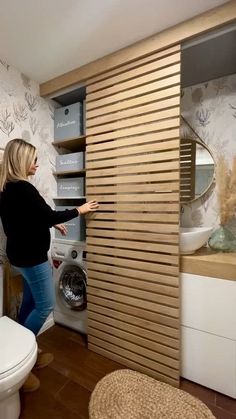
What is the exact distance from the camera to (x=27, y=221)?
1.39m

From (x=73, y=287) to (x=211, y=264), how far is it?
128 cm

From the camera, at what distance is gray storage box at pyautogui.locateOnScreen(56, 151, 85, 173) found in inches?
78.8

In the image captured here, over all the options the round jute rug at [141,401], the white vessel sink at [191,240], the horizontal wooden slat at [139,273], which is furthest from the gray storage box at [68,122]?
the round jute rug at [141,401]

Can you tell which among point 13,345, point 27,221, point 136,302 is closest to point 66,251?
point 27,221

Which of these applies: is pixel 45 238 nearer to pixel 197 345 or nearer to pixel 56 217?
pixel 56 217

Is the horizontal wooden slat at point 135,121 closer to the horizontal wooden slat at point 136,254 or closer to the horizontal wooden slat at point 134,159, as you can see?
the horizontal wooden slat at point 134,159

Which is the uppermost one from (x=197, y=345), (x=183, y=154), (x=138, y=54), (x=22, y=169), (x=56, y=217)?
(x=138, y=54)

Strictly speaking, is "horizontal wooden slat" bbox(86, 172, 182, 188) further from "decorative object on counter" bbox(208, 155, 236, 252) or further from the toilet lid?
the toilet lid

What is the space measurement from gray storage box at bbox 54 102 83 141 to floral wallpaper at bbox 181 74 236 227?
90 cm

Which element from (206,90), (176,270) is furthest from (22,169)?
(206,90)

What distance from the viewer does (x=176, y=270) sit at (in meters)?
1.40

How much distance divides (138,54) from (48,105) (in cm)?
101

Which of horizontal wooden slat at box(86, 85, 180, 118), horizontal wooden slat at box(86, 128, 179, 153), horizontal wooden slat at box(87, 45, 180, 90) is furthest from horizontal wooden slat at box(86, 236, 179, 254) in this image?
horizontal wooden slat at box(87, 45, 180, 90)

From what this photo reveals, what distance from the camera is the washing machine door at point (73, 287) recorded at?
194cm
